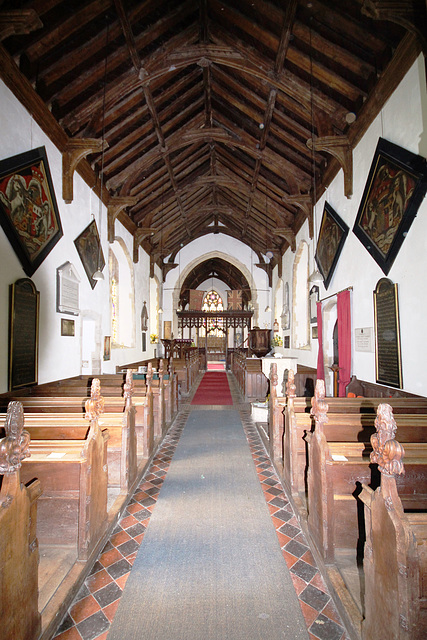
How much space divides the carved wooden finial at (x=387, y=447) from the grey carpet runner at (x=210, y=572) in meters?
1.04

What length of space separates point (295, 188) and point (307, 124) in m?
1.77

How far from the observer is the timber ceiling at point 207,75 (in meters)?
4.05

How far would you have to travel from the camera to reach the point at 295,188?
7.80 metres

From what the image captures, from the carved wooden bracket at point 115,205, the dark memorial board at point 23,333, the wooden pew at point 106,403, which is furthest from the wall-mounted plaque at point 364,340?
the carved wooden bracket at point 115,205

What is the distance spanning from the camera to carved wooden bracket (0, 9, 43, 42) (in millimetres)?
3332

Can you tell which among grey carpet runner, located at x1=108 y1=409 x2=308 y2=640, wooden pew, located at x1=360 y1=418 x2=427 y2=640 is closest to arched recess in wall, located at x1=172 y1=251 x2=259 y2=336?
grey carpet runner, located at x1=108 y1=409 x2=308 y2=640

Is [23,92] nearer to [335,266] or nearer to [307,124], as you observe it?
[307,124]

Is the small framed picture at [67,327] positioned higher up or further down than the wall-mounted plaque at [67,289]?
further down

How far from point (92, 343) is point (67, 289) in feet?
5.71

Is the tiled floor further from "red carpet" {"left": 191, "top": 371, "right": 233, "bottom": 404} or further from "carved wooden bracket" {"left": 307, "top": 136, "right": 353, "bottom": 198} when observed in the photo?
"carved wooden bracket" {"left": 307, "top": 136, "right": 353, "bottom": 198}

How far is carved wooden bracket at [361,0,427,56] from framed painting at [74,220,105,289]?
197 inches

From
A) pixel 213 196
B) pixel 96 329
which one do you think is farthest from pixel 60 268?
pixel 213 196

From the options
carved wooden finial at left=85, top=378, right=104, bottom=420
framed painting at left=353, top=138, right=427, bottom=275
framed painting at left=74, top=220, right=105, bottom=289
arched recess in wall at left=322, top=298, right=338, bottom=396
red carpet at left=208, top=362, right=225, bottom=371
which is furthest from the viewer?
red carpet at left=208, top=362, right=225, bottom=371

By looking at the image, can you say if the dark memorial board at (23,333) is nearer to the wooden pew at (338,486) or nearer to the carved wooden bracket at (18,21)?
the carved wooden bracket at (18,21)
